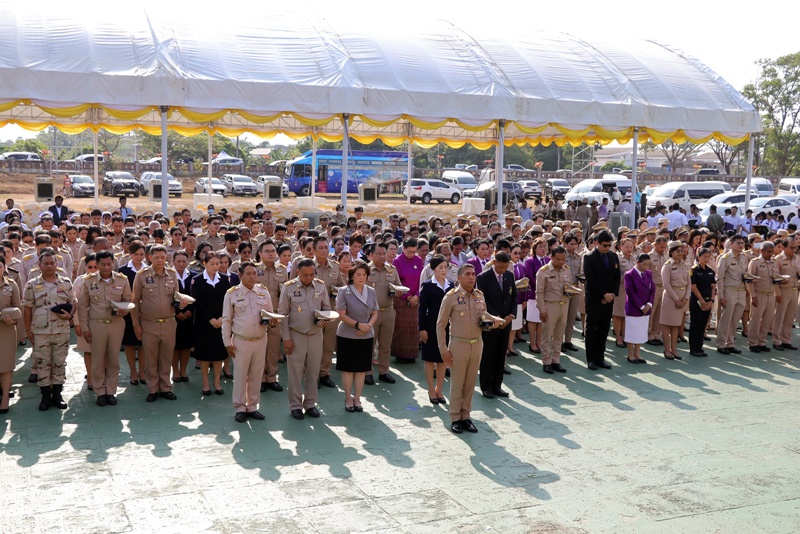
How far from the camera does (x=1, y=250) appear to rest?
8.59 metres

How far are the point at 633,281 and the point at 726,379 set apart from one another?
5.43 feet

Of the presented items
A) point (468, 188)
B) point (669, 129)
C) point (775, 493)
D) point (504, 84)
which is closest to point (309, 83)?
point (504, 84)

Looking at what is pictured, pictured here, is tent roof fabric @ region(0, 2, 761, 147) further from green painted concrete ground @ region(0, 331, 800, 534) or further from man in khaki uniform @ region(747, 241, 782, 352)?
green painted concrete ground @ region(0, 331, 800, 534)

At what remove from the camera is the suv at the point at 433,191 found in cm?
4019

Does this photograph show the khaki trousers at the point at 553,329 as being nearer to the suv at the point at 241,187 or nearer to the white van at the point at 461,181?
the white van at the point at 461,181

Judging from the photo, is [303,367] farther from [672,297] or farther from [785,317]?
[785,317]

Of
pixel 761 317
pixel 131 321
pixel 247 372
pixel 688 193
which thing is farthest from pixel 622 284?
pixel 688 193

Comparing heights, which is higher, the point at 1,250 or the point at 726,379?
the point at 1,250

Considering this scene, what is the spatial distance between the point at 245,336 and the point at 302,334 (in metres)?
0.57

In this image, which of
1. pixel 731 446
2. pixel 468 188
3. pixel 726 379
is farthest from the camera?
pixel 468 188

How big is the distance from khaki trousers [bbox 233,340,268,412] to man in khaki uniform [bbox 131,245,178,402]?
106cm

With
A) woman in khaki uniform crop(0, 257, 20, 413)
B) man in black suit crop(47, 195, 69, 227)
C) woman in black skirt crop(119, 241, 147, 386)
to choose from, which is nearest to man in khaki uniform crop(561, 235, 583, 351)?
woman in black skirt crop(119, 241, 147, 386)

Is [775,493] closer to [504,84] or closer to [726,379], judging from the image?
[726,379]

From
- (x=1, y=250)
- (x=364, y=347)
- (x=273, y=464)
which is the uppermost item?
(x=1, y=250)
